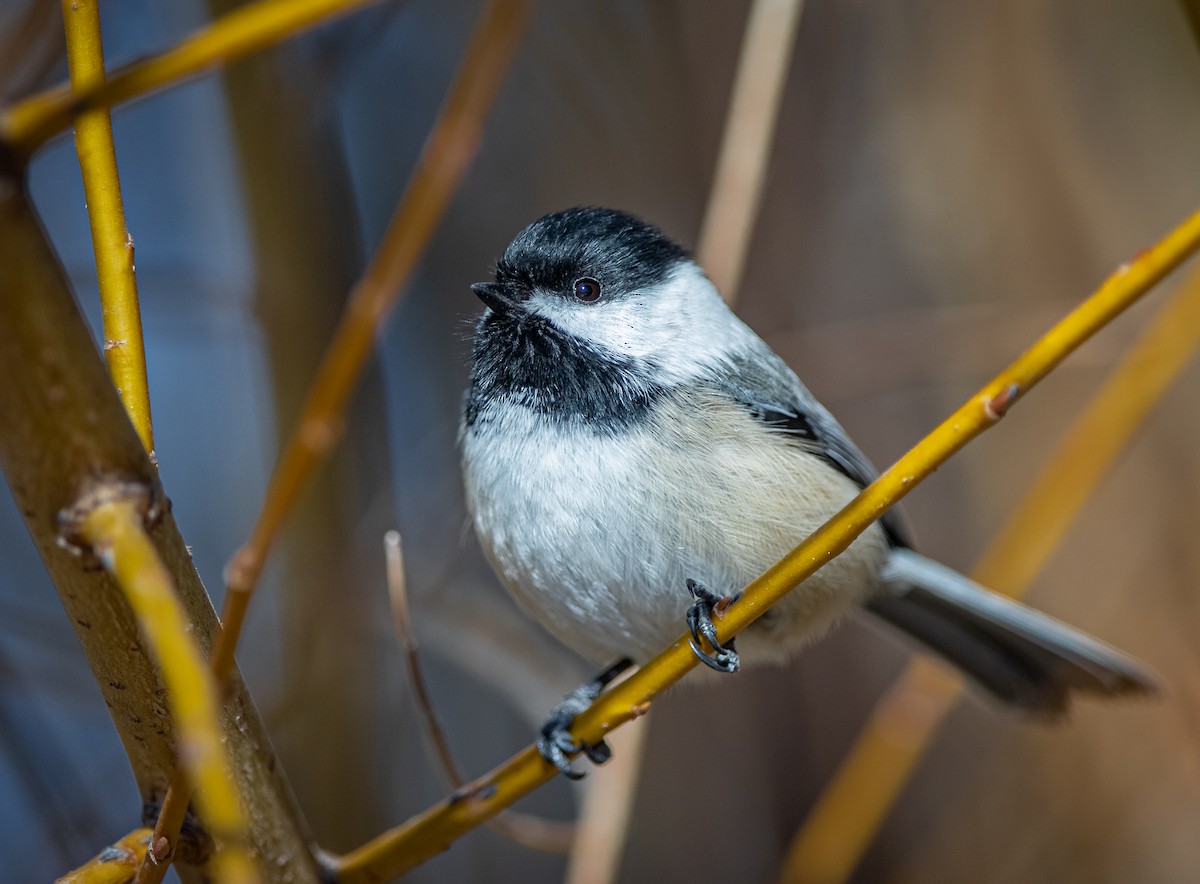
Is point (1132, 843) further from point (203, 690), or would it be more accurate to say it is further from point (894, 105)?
point (203, 690)

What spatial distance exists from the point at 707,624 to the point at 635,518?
0.19 meters

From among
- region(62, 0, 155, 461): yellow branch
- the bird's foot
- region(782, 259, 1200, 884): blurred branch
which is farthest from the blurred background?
region(62, 0, 155, 461): yellow branch

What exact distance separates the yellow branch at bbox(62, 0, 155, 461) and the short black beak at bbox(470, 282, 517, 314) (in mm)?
668

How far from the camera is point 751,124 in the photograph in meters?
1.73

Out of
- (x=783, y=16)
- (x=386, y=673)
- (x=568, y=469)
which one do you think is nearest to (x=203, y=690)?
(x=568, y=469)

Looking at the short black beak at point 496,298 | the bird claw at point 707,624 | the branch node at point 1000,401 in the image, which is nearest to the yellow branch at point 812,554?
the branch node at point 1000,401

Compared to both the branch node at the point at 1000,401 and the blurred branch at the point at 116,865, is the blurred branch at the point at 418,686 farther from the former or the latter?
the branch node at the point at 1000,401

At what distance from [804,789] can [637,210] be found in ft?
5.43

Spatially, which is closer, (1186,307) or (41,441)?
(41,441)

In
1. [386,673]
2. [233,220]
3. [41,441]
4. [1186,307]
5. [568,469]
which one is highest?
[233,220]

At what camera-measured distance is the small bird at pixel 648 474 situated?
145 cm

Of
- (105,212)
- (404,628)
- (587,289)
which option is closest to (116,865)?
(404,628)

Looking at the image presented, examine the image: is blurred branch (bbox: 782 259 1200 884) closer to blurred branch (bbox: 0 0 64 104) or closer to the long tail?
the long tail

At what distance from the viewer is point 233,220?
2.53 metres
